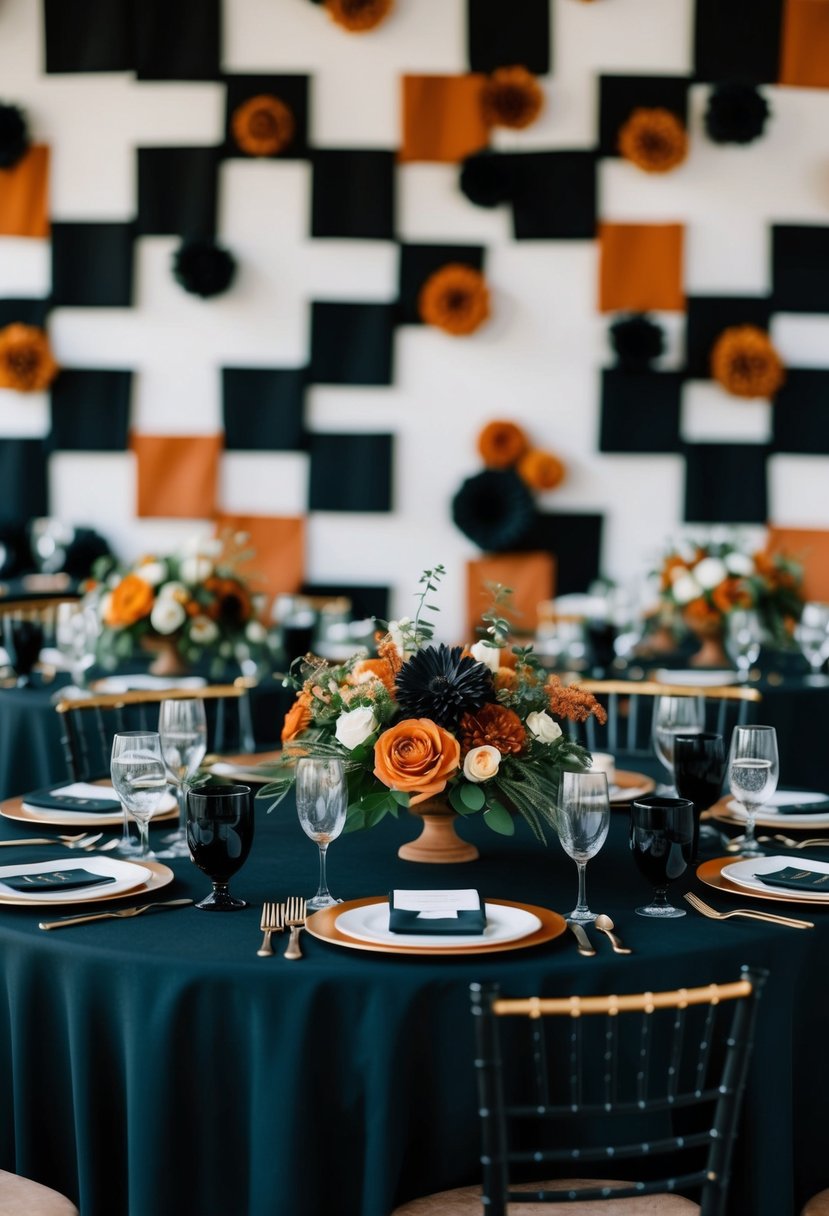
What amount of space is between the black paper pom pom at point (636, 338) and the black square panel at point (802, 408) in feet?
2.01

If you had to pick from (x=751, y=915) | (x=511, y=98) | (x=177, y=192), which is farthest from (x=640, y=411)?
(x=751, y=915)

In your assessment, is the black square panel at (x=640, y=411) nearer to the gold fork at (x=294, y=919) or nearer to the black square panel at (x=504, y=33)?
the black square panel at (x=504, y=33)

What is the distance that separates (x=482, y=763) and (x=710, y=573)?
9.14ft

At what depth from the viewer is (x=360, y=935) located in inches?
66.2

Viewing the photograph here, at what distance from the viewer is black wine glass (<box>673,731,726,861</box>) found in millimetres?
2174

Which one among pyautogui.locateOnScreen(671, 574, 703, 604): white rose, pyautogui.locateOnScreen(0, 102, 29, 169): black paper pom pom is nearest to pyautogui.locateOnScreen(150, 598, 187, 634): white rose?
pyautogui.locateOnScreen(671, 574, 703, 604): white rose

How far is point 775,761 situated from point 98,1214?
1.13 m

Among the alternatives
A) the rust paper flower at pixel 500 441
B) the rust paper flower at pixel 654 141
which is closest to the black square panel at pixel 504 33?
the rust paper flower at pixel 654 141

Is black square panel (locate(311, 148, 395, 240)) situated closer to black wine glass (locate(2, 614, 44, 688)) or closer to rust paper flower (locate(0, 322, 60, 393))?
rust paper flower (locate(0, 322, 60, 393))

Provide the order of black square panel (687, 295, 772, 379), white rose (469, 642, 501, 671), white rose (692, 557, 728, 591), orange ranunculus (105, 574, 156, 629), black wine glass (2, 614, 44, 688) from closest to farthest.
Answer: white rose (469, 642, 501, 671), black wine glass (2, 614, 44, 688), orange ranunculus (105, 574, 156, 629), white rose (692, 557, 728, 591), black square panel (687, 295, 772, 379)

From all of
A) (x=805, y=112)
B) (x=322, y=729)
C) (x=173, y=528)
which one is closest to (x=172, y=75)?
(x=173, y=528)

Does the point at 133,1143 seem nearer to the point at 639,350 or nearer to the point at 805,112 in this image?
the point at 639,350

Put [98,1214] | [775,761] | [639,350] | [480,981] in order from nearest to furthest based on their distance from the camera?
1. [480,981]
2. [98,1214]
3. [775,761]
4. [639,350]

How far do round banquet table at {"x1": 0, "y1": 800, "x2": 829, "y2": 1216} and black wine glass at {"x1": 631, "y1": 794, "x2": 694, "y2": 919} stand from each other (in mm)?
73
